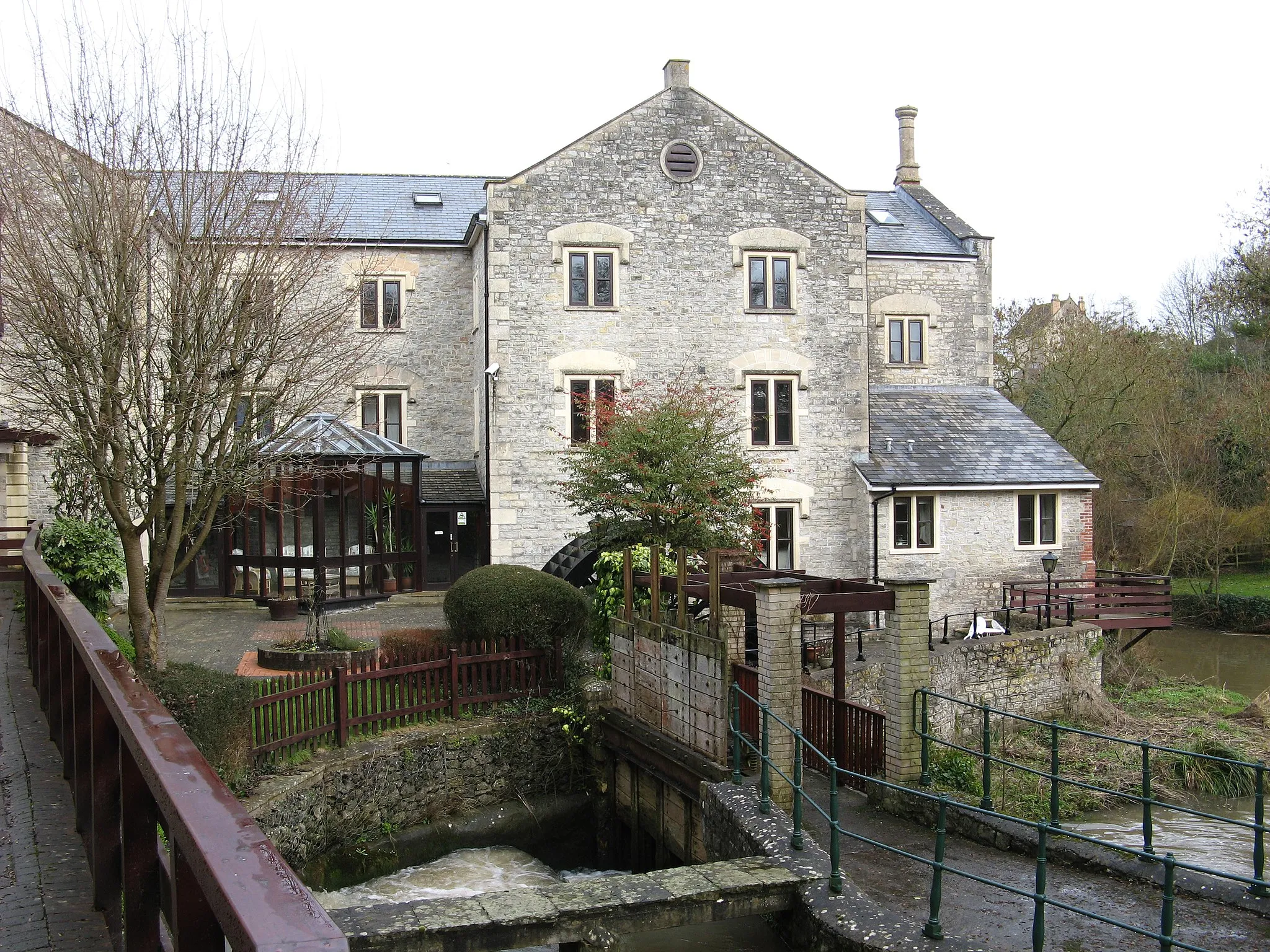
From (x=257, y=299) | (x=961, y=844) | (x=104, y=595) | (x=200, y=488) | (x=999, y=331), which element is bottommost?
(x=961, y=844)

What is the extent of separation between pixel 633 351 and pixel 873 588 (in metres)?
12.6

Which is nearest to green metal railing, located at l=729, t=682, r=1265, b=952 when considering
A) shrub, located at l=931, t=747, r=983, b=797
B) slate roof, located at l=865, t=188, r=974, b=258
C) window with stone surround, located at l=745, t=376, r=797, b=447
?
shrub, located at l=931, t=747, r=983, b=797

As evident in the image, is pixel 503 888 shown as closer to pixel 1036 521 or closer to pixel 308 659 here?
pixel 308 659

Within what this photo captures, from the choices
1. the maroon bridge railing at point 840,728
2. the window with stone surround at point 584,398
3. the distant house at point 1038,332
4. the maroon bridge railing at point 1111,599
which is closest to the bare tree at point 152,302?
the maroon bridge railing at point 840,728

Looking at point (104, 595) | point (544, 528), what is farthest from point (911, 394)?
point (104, 595)

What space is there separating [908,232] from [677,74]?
31.1 feet

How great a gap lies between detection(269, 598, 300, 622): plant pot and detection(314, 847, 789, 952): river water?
353 inches

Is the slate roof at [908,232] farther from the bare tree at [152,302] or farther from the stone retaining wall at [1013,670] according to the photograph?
the bare tree at [152,302]

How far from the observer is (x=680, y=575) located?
1329cm

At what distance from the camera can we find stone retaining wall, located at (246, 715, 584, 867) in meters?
12.2

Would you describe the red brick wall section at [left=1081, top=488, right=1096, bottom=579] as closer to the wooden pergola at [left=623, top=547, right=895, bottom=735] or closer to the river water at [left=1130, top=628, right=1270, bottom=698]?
the river water at [left=1130, top=628, right=1270, bottom=698]

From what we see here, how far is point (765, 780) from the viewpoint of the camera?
1041cm

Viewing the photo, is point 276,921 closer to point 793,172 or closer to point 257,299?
point 257,299

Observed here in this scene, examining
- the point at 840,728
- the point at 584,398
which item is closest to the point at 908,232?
the point at 584,398
